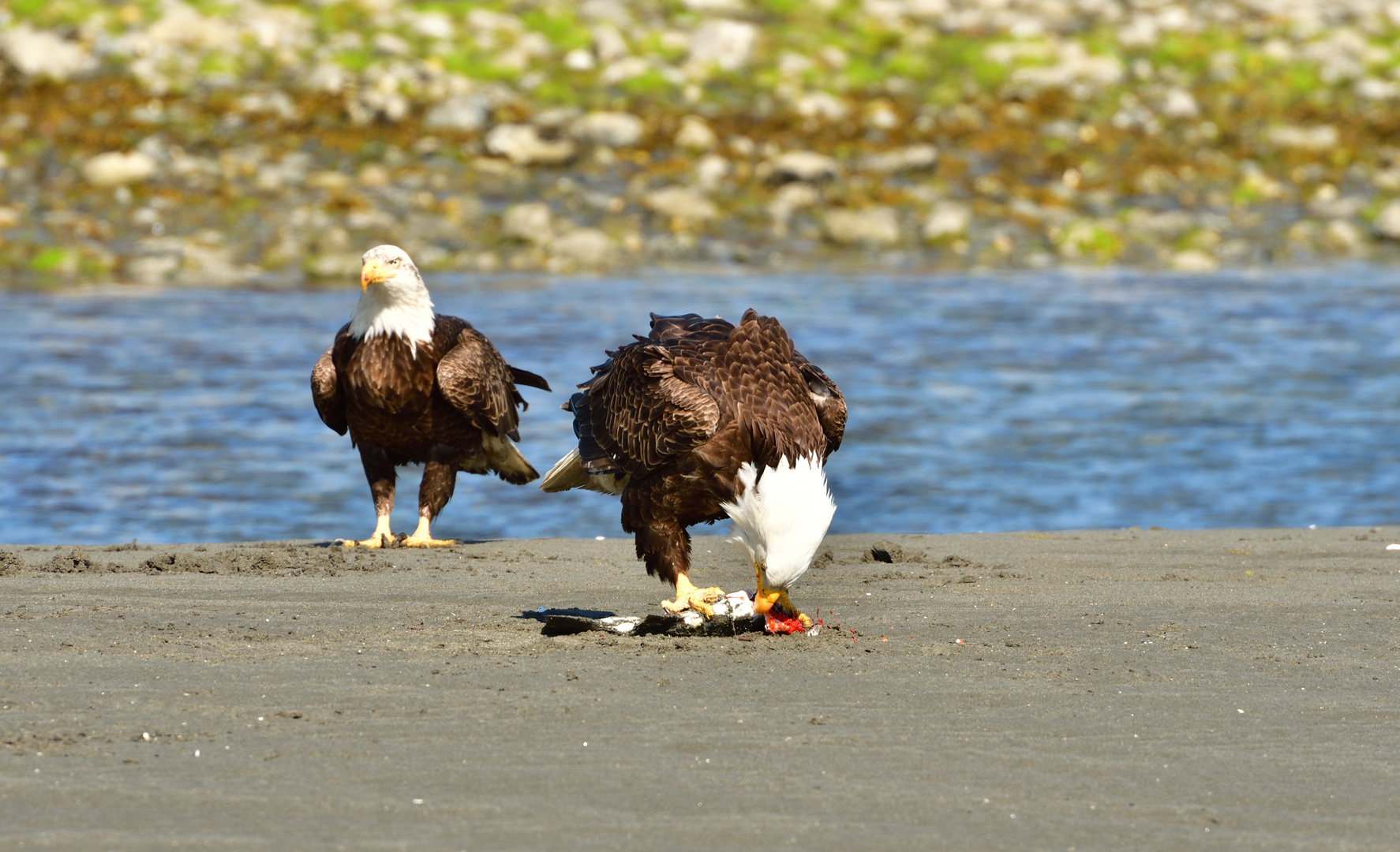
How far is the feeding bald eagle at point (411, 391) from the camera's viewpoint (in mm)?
9406

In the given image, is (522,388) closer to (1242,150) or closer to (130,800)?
(130,800)

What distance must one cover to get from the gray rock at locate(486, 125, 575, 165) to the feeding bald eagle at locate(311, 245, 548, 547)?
47.8 ft

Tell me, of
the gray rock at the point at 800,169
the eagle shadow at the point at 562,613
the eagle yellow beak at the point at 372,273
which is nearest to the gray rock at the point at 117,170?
the gray rock at the point at 800,169

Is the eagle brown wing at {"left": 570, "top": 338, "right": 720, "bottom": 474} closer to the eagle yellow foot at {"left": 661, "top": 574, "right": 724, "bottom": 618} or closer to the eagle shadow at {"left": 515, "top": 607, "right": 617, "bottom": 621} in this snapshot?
the eagle yellow foot at {"left": 661, "top": 574, "right": 724, "bottom": 618}

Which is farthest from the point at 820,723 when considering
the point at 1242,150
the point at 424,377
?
the point at 1242,150

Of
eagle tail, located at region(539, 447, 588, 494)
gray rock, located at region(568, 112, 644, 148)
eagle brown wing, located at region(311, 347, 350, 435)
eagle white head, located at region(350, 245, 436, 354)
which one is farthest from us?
gray rock, located at region(568, 112, 644, 148)

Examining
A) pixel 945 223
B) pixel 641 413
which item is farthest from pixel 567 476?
pixel 945 223

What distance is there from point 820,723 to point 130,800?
198cm

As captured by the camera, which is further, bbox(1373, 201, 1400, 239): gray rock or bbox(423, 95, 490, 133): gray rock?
bbox(423, 95, 490, 133): gray rock

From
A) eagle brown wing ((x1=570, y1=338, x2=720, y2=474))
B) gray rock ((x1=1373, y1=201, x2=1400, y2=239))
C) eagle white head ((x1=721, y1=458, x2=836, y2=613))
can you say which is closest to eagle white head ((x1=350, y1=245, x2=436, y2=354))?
eagle brown wing ((x1=570, y1=338, x2=720, y2=474))

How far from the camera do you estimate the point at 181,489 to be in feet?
38.2

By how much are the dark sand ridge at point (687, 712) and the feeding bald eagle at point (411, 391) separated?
4.21 ft

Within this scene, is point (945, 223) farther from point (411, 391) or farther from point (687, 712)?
point (687, 712)

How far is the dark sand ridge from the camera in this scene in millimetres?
4207
